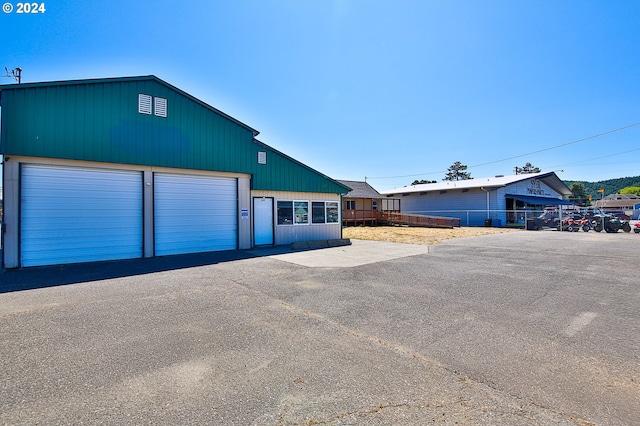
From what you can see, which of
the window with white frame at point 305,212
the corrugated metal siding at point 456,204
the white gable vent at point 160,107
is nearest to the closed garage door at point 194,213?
the white gable vent at point 160,107

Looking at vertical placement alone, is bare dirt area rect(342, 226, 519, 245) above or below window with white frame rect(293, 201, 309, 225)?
below

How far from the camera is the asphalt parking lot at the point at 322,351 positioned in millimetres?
2572

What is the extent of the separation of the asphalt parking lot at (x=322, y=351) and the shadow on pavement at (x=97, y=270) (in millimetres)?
172

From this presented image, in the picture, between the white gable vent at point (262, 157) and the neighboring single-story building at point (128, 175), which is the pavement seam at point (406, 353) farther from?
the white gable vent at point (262, 157)

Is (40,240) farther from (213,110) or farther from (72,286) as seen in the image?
(213,110)

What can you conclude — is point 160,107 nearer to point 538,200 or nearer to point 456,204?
point 456,204

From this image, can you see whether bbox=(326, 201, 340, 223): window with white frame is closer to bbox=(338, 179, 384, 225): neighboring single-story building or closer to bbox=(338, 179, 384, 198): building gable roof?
bbox=(338, 179, 384, 225): neighboring single-story building

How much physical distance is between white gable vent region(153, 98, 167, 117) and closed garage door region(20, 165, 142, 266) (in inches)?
97.4

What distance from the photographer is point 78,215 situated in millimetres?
10133

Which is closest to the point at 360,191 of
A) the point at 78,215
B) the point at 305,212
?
the point at 305,212

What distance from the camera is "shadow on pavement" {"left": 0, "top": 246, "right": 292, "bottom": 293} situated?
7.41m

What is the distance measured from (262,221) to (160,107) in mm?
6277

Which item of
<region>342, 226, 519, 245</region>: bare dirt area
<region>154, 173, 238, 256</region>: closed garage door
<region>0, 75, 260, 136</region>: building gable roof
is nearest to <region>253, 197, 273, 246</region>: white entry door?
<region>154, 173, 238, 256</region>: closed garage door

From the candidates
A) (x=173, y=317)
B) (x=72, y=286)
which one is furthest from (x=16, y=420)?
(x=72, y=286)
